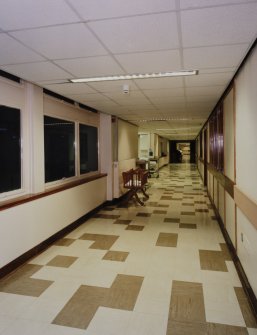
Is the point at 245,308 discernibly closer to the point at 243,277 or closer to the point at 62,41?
the point at 243,277

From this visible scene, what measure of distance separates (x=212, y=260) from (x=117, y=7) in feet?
10.6

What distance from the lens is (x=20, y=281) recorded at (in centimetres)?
319

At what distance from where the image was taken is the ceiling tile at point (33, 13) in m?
1.84

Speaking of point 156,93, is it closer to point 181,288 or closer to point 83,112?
point 83,112

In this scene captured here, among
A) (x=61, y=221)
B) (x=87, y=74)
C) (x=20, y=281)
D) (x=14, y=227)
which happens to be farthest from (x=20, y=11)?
(x=61, y=221)

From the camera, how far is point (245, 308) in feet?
8.57

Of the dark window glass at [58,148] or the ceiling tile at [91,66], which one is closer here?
the ceiling tile at [91,66]

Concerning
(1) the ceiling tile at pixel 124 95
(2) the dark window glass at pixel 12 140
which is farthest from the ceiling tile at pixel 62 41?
(1) the ceiling tile at pixel 124 95

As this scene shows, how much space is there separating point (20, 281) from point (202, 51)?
10.5ft

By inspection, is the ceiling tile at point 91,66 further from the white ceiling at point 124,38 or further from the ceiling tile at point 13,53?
the ceiling tile at point 13,53

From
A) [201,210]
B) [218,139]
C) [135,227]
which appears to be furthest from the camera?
[201,210]

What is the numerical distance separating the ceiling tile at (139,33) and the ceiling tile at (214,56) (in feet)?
1.04

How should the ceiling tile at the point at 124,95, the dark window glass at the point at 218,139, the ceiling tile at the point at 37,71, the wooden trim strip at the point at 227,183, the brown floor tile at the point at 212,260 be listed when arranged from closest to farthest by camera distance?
the ceiling tile at the point at 37,71
the brown floor tile at the point at 212,260
the wooden trim strip at the point at 227,183
the ceiling tile at the point at 124,95
the dark window glass at the point at 218,139

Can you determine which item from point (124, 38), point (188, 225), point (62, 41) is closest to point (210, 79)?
point (124, 38)
